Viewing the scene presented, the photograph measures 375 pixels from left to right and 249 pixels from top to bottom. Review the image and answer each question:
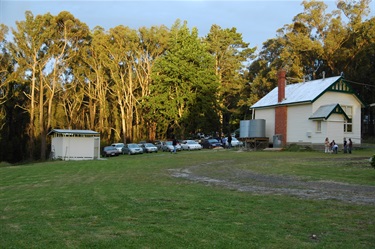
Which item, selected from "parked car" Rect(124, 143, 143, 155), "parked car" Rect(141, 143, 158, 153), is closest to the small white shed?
"parked car" Rect(124, 143, 143, 155)

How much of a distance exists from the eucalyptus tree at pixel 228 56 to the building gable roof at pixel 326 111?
97.9 ft

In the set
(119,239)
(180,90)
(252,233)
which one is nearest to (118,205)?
(119,239)

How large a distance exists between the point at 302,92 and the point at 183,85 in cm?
2087

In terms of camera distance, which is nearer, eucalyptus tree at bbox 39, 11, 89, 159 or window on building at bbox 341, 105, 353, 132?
window on building at bbox 341, 105, 353, 132

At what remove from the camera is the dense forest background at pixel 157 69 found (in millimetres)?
55375

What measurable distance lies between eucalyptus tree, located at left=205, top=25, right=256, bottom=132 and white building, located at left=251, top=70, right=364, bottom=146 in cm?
2500

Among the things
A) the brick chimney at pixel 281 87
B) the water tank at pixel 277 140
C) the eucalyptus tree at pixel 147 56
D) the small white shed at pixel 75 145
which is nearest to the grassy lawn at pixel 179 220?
the small white shed at pixel 75 145

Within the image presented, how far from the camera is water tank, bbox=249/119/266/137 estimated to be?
147 feet

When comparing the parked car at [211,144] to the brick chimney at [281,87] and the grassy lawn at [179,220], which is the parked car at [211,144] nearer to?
the brick chimney at [281,87]

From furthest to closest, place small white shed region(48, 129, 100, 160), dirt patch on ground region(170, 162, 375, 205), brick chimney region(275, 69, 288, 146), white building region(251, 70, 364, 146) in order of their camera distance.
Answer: brick chimney region(275, 69, 288, 146)
small white shed region(48, 129, 100, 160)
white building region(251, 70, 364, 146)
dirt patch on ground region(170, 162, 375, 205)

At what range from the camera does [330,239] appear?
660 cm

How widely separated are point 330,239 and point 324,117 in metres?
33.3

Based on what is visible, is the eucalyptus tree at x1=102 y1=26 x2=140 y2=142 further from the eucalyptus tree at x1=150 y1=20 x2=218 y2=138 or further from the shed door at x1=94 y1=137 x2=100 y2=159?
the shed door at x1=94 y1=137 x2=100 y2=159

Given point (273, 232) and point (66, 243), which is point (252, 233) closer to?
point (273, 232)
